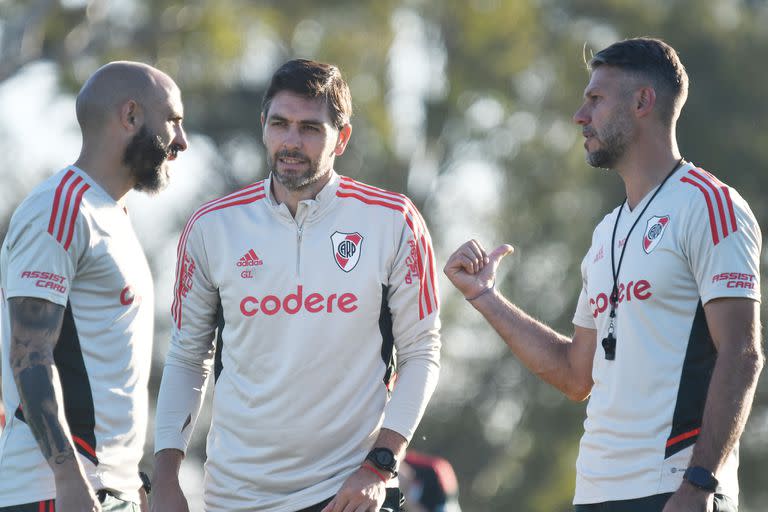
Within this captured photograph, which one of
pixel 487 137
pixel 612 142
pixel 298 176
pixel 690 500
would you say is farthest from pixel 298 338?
pixel 487 137

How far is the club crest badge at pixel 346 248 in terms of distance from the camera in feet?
21.8

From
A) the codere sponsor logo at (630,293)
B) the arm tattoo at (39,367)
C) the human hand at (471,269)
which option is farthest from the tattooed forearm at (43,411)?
the codere sponsor logo at (630,293)

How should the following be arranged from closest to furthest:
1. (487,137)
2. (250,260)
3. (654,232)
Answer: (654,232)
(250,260)
(487,137)

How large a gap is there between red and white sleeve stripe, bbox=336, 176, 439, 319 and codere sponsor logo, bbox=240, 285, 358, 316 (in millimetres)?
330

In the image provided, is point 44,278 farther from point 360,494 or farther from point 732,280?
point 732,280

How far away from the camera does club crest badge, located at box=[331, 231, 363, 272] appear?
6.64 meters

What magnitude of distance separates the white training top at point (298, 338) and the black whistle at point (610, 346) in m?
0.78

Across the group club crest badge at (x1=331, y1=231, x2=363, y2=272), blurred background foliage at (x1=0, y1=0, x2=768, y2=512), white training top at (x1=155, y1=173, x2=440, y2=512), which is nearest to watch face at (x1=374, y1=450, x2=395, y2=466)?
white training top at (x1=155, y1=173, x2=440, y2=512)

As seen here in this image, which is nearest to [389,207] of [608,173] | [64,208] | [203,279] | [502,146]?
[203,279]

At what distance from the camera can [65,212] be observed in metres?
6.25

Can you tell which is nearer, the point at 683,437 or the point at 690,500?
the point at 690,500

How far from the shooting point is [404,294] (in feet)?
21.6

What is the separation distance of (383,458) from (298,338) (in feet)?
2.21

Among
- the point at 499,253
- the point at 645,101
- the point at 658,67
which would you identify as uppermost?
the point at 658,67
